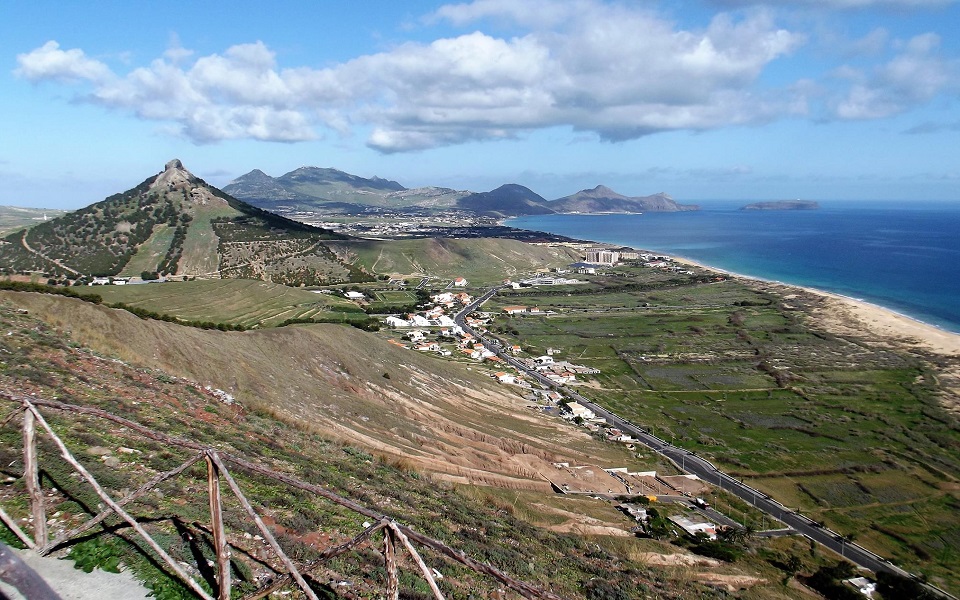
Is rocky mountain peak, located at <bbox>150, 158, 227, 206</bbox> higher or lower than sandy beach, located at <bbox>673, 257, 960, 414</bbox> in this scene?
higher

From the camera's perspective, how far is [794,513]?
Result: 3441 centimetres

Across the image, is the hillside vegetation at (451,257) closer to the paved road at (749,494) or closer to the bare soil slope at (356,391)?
the paved road at (749,494)

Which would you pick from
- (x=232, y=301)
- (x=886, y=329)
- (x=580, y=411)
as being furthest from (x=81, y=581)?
(x=886, y=329)

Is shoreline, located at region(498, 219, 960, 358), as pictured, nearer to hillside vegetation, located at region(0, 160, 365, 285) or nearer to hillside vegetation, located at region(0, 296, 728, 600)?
hillside vegetation, located at region(0, 296, 728, 600)

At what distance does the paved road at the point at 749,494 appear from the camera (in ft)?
96.8

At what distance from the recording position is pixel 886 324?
86875mm

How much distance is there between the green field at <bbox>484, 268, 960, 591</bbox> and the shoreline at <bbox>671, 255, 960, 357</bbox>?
6.00m

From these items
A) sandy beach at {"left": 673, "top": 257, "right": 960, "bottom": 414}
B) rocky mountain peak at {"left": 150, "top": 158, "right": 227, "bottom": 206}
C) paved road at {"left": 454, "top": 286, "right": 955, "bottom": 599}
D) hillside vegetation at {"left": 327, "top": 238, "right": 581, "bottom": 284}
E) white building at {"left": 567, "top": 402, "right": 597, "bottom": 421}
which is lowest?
paved road at {"left": 454, "top": 286, "right": 955, "bottom": 599}

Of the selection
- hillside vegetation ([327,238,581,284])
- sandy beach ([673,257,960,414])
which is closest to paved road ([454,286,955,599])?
sandy beach ([673,257,960,414])

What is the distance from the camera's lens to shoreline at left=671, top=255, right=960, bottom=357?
76562 mm

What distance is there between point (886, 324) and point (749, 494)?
68.9 metres

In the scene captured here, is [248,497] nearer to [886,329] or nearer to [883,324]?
[886,329]

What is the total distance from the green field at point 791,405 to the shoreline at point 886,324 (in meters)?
6.00

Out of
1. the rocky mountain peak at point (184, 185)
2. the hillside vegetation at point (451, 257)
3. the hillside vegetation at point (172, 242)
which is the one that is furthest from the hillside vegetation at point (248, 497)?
the rocky mountain peak at point (184, 185)
